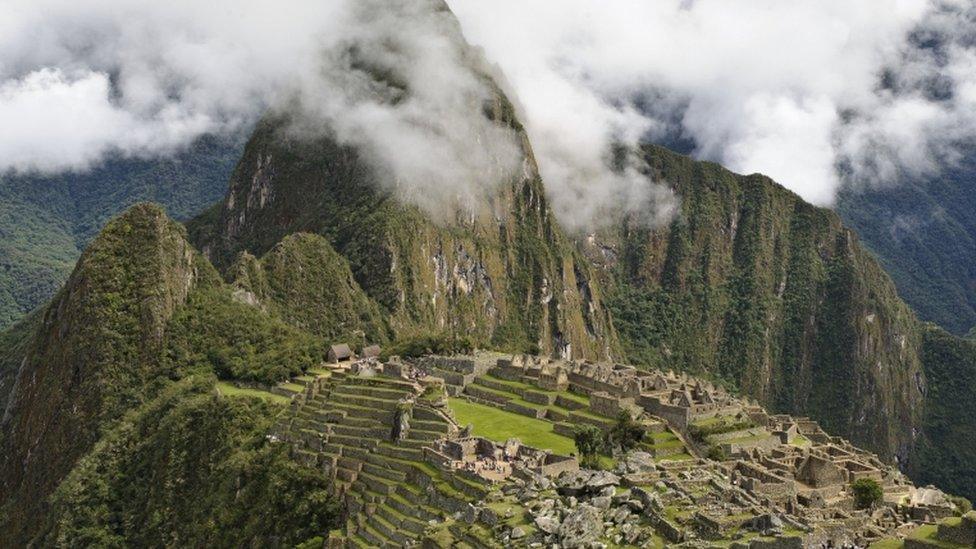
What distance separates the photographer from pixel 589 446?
206 ft

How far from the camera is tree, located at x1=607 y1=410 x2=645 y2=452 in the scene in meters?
68.1

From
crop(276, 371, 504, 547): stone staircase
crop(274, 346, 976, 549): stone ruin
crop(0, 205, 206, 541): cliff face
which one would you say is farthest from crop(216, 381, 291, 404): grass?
crop(0, 205, 206, 541): cliff face

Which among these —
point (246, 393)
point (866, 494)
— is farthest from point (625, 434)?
point (246, 393)

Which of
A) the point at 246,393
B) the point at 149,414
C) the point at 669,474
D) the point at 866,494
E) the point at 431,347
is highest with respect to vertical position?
the point at 431,347

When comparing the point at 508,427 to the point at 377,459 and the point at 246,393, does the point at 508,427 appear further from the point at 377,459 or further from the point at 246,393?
the point at 246,393

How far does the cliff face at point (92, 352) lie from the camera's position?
117 m

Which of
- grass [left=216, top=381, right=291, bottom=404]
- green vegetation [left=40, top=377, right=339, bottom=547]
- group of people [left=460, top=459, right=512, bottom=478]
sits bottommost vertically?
green vegetation [left=40, top=377, right=339, bottom=547]

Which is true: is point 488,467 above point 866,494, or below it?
below

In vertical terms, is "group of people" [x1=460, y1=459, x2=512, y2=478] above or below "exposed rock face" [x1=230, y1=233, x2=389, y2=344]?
below

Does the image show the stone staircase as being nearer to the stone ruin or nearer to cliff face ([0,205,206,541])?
the stone ruin

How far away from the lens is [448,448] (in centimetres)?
6038

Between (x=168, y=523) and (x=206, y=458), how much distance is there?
5.22 metres

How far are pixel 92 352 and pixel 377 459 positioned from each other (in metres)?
70.7

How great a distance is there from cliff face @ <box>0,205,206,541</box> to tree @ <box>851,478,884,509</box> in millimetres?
77488
